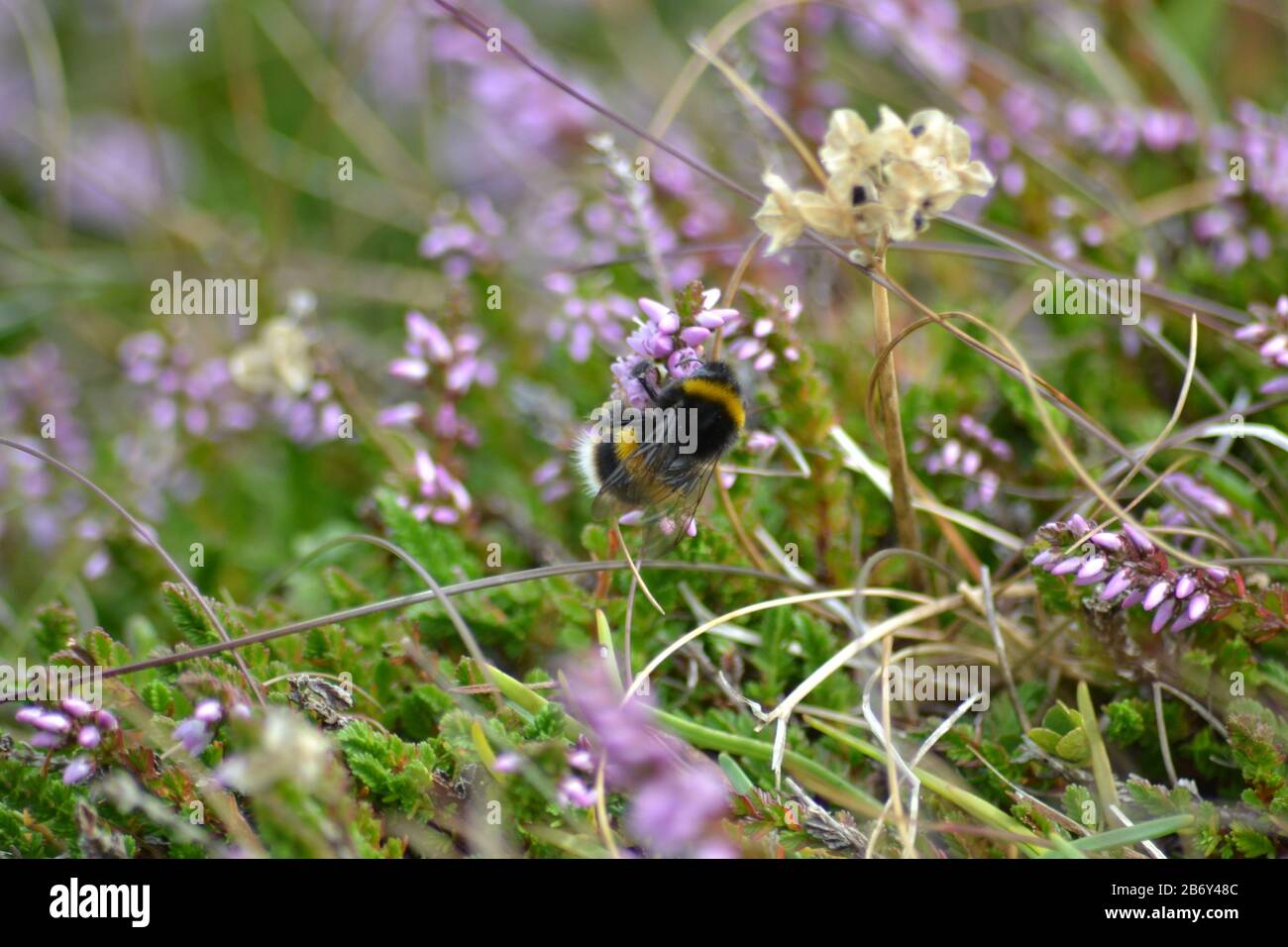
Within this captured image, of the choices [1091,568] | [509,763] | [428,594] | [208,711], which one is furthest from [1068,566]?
[208,711]

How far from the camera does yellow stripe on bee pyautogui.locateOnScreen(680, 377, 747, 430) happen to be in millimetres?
1729

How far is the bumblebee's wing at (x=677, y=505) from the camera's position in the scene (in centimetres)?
174

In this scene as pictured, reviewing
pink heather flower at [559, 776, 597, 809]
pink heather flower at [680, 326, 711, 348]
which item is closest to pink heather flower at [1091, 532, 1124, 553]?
pink heather flower at [680, 326, 711, 348]

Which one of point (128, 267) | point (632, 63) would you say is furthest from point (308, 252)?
point (632, 63)

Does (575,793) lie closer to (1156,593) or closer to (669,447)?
(669,447)

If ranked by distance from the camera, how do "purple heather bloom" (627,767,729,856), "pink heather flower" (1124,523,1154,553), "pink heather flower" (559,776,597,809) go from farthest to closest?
"pink heather flower" (1124,523,1154,553) → "pink heather flower" (559,776,597,809) → "purple heather bloom" (627,767,729,856)

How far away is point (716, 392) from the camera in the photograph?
5.69 feet

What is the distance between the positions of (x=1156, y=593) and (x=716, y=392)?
717 millimetres

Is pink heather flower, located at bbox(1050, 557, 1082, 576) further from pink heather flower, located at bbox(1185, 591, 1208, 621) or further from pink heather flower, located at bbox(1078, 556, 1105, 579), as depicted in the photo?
pink heather flower, located at bbox(1185, 591, 1208, 621)

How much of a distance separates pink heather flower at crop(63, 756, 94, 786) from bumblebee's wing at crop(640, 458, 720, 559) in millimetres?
882

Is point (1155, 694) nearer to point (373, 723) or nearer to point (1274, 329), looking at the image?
point (1274, 329)

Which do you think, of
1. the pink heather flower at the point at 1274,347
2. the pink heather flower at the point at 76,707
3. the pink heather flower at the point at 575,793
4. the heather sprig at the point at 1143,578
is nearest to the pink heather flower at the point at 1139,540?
the heather sprig at the point at 1143,578
